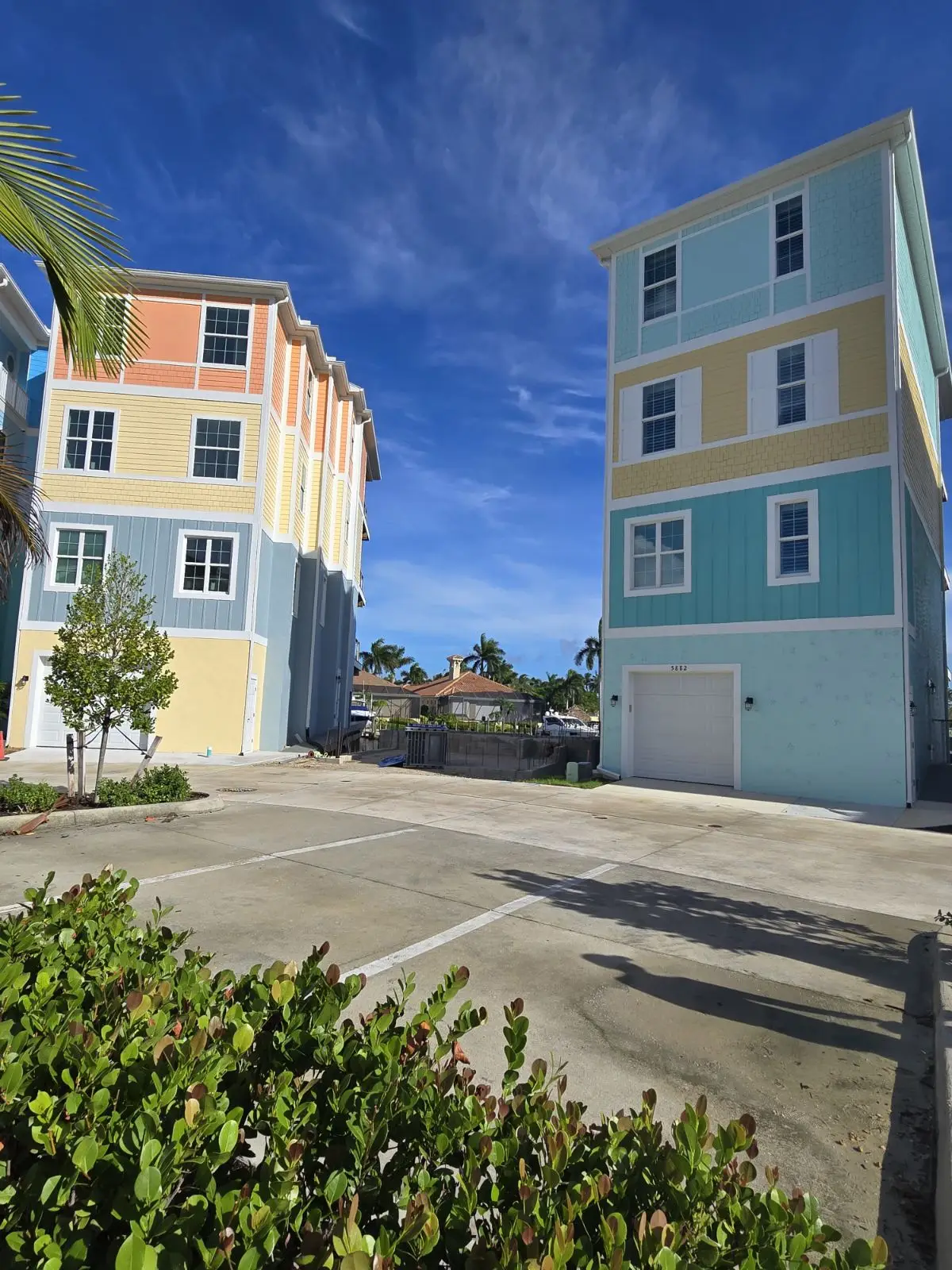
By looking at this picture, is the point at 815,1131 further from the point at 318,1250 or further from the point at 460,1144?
the point at 318,1250

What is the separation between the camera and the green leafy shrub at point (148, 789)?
10.0 m

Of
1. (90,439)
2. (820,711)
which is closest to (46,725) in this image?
(90,439)

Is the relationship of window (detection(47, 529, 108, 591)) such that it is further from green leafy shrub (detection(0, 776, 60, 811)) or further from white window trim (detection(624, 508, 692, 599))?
white window trim (detection(624, 508, 692, 599))

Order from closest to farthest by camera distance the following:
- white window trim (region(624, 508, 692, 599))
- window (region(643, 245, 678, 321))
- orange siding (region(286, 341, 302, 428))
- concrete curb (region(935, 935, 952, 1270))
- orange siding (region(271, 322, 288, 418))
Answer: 1. concrete curb (region(935, 935, 952, 1270))
2. white window trim (region(624, 508, 692, 599))
3. window (region(643, 245, 678, 321))
4. orange siding (region(271, 322, 288, 418))
5. orange siding (region(286, 341, 302, 428))

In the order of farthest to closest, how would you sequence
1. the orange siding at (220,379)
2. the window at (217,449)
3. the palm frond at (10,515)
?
the orange siding at (220,379) → the window at (217,449) → the palm frond at (10,515)

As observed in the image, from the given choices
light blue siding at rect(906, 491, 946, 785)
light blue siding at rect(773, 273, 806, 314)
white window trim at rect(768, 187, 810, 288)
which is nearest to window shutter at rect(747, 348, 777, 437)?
light blue siding at rect(773, 273, 806, 314)

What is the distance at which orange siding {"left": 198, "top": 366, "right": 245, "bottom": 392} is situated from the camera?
2155 cm

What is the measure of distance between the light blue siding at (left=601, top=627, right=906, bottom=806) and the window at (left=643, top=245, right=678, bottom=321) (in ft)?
27.3

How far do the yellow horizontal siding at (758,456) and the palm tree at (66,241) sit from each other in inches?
576

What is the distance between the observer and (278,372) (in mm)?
22594

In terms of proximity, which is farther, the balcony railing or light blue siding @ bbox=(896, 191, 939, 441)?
the balcony railing

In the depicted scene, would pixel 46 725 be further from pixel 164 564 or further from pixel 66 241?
pixel 66 241

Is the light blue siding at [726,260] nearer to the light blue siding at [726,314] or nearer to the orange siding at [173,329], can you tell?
the light blue siding at [726,314]

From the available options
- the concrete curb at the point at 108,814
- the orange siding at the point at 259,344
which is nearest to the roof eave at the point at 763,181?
the orange siding at the point at 259,344
